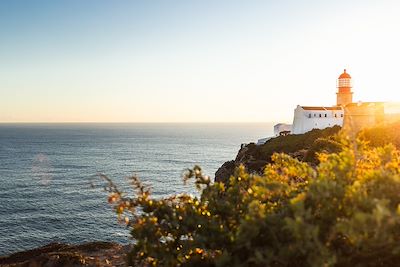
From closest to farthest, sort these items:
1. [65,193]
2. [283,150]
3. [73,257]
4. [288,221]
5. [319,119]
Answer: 1. [288,221]
2. [73,257]
3. [283,150]
4. [65,193]
5. [319,119]

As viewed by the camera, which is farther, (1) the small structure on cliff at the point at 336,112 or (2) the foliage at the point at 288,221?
(1) the small structure on cliff at the point at 336,112

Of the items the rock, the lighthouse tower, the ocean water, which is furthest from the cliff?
the ocean water

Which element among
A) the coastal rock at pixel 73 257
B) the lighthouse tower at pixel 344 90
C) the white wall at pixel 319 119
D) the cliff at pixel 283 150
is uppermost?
the lighthouse tower at pixel 344 90

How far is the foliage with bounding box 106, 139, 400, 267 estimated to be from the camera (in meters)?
8.93

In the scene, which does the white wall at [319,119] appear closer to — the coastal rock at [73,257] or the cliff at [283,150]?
the cliff at [283,150]

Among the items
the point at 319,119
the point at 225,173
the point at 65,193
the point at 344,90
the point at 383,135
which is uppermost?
the point at 344,90

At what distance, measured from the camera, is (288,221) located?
8.62 m

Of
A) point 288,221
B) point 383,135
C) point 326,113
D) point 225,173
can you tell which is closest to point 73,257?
point 288,221

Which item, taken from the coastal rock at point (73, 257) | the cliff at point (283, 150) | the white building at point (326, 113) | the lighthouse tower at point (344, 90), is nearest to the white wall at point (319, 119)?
the white building at point (326, 113)

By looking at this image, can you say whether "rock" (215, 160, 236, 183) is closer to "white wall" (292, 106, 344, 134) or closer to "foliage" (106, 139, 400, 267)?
"white wall" (292, 106, 344, 134)

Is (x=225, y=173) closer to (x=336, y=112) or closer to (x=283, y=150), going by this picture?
(x=283, y=150)

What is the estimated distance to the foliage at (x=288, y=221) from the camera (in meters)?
8.93

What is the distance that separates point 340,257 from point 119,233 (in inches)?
1637

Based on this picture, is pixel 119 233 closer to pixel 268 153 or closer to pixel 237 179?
pixel 268 153
